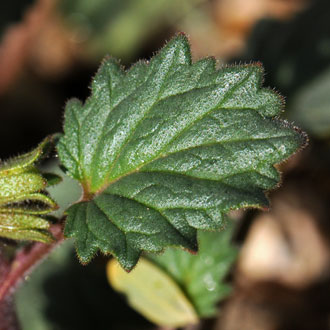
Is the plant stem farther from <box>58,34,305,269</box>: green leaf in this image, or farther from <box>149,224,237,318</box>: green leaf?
<box>149,224,237,318</box>: green leaf

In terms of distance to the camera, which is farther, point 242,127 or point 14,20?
point 14,20

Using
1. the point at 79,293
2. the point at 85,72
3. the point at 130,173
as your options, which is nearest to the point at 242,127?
the point at 130,173

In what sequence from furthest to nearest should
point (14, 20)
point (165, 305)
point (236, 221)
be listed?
point (14, 20) < point (236, 221) < point (165, 305)

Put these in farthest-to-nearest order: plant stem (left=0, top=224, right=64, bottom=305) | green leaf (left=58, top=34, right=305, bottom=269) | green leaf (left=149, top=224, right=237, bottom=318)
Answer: green leaf (left=149, top=224, right=237, bottom=318), plant stem (left=0, top=224, right=64, bottom=305), green leaf (left=58, top=34, right=305, bottom=269)

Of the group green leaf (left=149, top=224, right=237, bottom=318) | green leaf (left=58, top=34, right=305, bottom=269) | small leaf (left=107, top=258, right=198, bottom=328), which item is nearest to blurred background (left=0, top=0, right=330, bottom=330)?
green leaf (left=149, top=224, right=237, bottom=318)

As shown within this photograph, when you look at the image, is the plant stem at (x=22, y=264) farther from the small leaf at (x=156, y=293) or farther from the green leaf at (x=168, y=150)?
the small leaf at (x=156, y=293)

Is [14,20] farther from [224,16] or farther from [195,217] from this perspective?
[195,217]

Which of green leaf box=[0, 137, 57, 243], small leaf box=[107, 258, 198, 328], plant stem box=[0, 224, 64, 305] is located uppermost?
green leaf box=[0, 137, 57, 243]

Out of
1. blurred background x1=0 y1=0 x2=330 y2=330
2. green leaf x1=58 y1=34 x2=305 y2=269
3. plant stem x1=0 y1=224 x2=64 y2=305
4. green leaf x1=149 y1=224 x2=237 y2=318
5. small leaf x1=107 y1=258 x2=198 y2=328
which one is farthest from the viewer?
blurred background x1=0 y1=0 x2=330 y2=330
